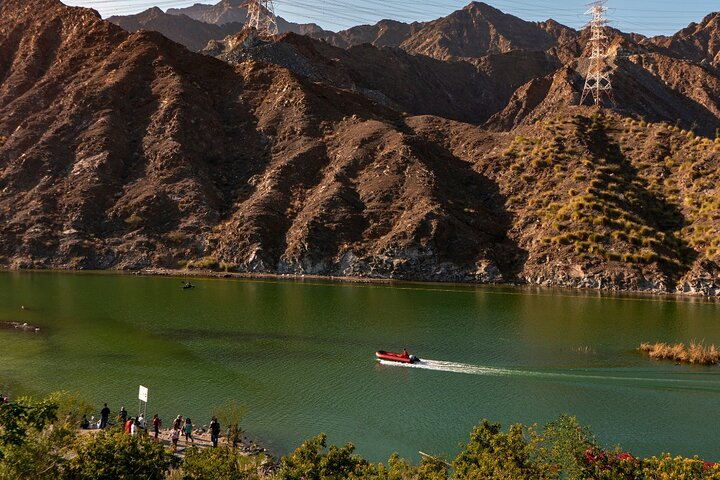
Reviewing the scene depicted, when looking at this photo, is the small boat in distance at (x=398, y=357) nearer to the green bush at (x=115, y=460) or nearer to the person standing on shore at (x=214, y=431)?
the person standing on shore at (x=214, y=431)

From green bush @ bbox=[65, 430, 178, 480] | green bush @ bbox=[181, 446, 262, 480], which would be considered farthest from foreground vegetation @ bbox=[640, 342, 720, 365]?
green bush @ bbox=[65, 430, 178, 480]

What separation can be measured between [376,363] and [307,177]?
245 ft

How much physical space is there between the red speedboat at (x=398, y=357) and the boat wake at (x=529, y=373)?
0.24 meters

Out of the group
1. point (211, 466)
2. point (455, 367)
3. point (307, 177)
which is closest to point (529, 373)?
point (455, 367)

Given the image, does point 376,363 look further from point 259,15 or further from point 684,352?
point 259,15

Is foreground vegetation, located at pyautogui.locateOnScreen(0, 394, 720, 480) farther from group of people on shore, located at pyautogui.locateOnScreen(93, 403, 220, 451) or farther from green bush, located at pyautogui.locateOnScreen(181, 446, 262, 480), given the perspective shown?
group of people on shore, located at pyautogui.locateOnScreen(93, 403, 220, 451)

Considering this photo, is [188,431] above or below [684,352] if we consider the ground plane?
below

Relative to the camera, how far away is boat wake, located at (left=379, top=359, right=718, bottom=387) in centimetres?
4312

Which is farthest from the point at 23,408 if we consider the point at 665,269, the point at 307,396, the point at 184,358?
the point at 665,269

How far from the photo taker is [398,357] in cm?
4725

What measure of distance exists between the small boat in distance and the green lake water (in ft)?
3.74

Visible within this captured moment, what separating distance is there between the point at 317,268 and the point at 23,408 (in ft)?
258

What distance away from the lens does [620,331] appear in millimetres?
59031

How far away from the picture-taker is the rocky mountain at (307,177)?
315 feet
